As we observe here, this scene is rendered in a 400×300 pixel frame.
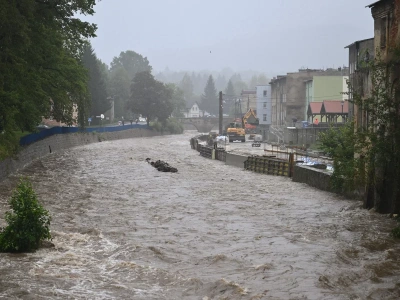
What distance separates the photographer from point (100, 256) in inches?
749

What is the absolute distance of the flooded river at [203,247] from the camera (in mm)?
15906

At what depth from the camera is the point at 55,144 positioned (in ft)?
235

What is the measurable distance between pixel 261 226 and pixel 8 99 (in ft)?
52.8

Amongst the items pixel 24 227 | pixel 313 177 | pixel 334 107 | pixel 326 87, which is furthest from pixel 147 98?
pixel 24 227

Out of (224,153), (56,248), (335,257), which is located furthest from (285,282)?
(224,153)

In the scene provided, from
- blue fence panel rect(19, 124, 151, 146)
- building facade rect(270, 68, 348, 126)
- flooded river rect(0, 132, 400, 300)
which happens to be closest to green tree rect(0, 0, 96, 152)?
blue fence panel rect(19, 124, 151, 146)

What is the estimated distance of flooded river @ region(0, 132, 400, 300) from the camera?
15.9 m

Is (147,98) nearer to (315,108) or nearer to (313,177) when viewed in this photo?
(315,108)

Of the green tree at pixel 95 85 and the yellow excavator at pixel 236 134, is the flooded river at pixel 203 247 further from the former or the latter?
the green tree at pixel 95 85

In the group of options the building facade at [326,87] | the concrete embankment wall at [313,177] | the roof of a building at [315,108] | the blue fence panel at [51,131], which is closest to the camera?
the concrete embankment wall at [313,177]

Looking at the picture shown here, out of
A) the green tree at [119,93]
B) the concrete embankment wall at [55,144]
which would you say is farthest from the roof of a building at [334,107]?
the green tree at [119,93]

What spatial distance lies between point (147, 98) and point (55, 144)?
64665 mm

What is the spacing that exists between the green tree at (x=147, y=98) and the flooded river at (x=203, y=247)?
320 feet

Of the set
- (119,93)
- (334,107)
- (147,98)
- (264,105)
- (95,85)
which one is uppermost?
(95,85)
